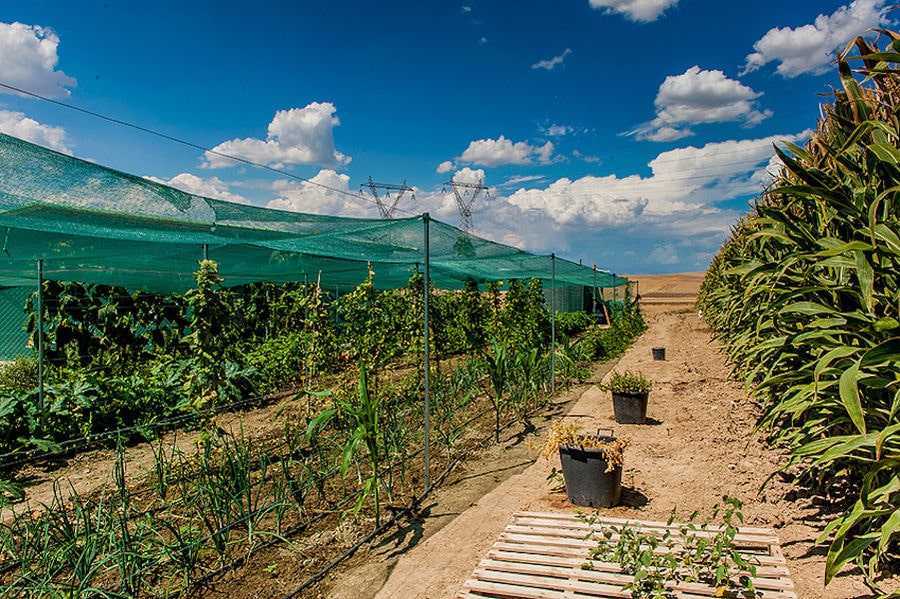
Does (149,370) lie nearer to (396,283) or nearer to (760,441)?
(396,283)

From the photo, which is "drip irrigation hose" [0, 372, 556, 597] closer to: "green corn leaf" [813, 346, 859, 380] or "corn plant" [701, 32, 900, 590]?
"corn plant" [701, 32, 900, 590]

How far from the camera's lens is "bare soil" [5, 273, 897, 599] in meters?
2.71

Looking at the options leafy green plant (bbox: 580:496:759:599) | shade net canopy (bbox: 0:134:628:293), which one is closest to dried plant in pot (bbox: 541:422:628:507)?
leafy green plant (bbox: 580:496:759:599)

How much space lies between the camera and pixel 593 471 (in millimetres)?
3506

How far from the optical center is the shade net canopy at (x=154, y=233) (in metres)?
2.76

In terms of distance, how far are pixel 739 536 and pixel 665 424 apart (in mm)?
3151

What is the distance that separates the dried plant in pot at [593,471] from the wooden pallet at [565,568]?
1.47 feet

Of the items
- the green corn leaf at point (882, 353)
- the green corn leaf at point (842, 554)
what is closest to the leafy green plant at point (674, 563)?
the green corn leaf at point (842, 554)

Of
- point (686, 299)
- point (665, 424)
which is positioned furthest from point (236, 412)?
point (686, 299)

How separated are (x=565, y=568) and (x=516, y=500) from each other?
4.09ft


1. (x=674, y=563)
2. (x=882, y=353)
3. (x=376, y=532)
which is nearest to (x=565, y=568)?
(x=674, y=563)

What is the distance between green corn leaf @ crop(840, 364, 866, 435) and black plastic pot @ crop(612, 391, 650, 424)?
3.84 m

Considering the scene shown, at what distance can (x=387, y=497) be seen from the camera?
386 cm

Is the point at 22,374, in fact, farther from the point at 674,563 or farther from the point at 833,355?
the point at 833,355
